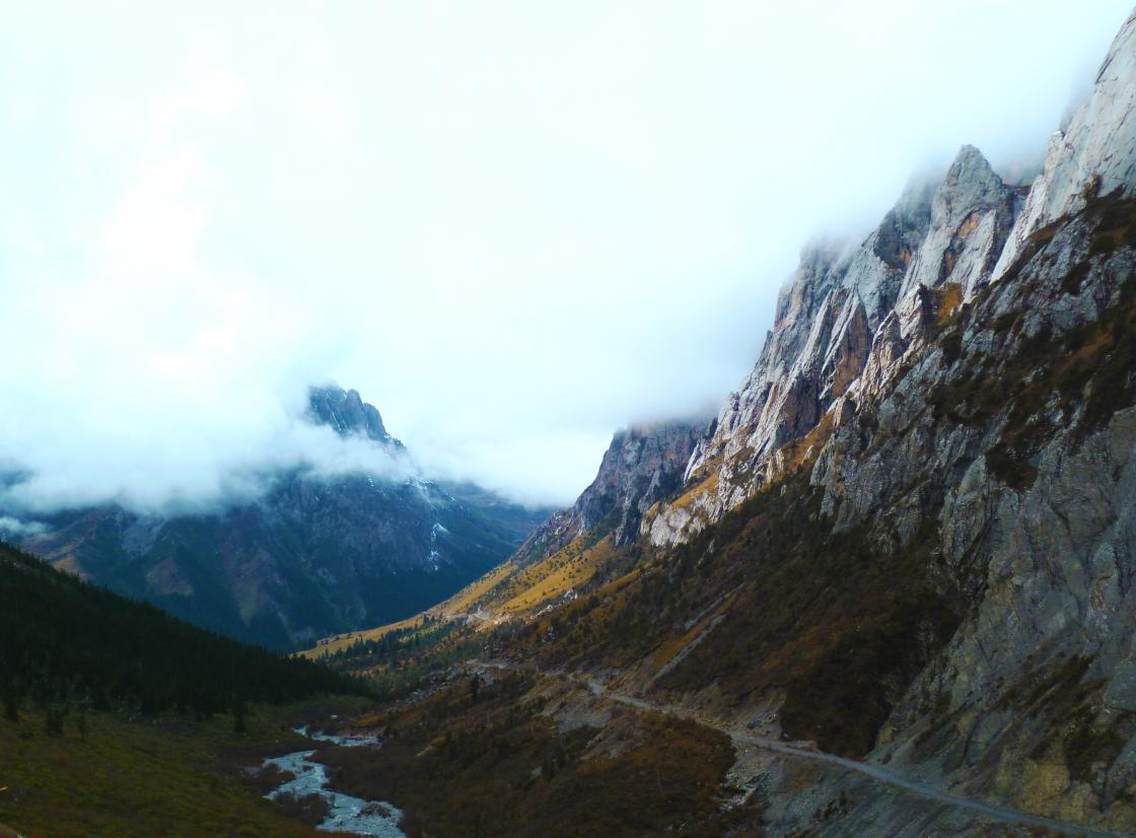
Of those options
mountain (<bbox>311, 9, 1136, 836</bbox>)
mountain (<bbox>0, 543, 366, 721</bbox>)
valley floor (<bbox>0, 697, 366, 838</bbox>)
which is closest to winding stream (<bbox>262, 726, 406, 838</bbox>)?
valley floor (<bbox>0, 697, 366, 838</bbox>)

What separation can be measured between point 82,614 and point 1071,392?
228 m

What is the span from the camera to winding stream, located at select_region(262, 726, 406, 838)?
87812mm

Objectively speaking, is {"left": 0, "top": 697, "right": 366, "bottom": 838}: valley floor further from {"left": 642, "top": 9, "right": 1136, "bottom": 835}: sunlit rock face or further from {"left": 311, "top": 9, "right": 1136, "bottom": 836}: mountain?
{"left": 642, "top": 9, "right": 1136, "bottom": 835}: sunlit rock face

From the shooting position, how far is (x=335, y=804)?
333 feet

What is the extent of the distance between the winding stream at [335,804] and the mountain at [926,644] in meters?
5.53

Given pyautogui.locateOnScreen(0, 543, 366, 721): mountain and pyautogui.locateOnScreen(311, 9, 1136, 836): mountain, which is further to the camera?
pyautogui.locateOnScreen(0, 543, 366, 721): mountain

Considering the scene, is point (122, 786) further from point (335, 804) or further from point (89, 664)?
point (89, 664)

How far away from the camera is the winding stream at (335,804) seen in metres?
87.8

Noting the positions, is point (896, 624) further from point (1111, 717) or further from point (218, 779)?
point (218, 779)

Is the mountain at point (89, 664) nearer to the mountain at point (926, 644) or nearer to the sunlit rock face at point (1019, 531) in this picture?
the mountain at point (926, 644)

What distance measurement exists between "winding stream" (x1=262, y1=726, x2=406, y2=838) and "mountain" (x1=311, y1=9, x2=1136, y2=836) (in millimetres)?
5527

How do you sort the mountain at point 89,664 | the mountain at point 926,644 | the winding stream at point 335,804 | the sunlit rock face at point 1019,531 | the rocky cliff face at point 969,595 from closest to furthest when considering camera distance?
1. the sunlit rock face at point 1019,531
2. the rocky cliff face at point 969,595
3. the mountain at point 926,644
4. the winding stream at point 335,804
5. the mountain at point 89,664

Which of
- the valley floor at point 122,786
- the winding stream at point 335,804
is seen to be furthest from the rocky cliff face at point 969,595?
the valley floor at point 122,786

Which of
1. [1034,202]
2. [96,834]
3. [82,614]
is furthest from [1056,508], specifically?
[82,614]
